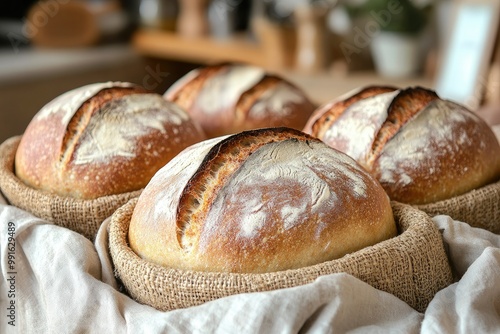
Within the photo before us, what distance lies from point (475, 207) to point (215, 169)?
0.41 meters

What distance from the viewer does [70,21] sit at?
3.43m

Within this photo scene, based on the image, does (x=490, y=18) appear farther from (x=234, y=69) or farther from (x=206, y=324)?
(x=206, y=324)

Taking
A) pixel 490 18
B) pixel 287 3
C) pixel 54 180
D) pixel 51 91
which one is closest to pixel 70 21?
pixel 51 91

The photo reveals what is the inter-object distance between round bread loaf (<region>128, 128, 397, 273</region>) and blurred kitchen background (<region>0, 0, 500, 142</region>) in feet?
4.84

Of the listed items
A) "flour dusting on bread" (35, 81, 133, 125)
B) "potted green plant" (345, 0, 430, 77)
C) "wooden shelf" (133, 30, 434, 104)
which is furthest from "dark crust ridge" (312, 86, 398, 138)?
"potted green plant" (345, 0, 430, 77)

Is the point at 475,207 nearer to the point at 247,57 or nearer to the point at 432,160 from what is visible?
the point at 432,160

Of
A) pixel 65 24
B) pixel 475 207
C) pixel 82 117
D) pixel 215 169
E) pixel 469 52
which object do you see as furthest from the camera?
pixel 65 24

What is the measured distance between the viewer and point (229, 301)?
28.2 inches

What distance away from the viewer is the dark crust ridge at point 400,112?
102cm

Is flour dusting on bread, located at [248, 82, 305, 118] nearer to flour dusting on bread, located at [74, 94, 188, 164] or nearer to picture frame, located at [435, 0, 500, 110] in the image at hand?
flour dusting on bread, located at [74, 94, 188, 164]

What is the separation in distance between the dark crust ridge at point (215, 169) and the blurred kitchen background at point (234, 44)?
58.0 inches

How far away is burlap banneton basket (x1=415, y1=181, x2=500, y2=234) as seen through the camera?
38.1 inches

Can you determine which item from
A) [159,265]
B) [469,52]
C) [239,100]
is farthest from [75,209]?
[469,52]

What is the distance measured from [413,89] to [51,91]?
2.39m
